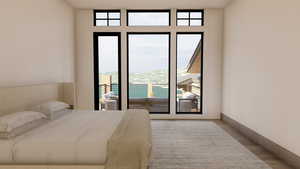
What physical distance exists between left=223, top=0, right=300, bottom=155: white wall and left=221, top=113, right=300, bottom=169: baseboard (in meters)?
0.08

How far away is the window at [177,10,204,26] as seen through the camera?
5.54 meters

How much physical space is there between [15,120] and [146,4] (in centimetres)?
410

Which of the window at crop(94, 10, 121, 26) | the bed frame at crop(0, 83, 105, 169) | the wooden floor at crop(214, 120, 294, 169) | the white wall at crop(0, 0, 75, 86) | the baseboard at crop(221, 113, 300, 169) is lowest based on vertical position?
the wooden floor at crop(214, 120, 294, 169)

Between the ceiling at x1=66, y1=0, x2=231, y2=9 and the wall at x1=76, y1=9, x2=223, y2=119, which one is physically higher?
the ceiling at x1=66, y1=0, x2=231, y2=9

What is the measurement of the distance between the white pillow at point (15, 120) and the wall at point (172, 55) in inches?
123

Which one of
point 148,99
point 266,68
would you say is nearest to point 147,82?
point 148,99

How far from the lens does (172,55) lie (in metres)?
5.55

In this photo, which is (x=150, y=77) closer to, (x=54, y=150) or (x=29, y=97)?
(x=29, y=97)

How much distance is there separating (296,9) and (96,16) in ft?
15.5

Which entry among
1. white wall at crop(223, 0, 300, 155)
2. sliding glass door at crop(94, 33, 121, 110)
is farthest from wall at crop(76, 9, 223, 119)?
white wall at crop(223, 0, 300, 155)

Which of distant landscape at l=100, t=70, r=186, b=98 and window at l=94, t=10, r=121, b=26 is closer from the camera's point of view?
window at l=94, t=10, r=121, b=26

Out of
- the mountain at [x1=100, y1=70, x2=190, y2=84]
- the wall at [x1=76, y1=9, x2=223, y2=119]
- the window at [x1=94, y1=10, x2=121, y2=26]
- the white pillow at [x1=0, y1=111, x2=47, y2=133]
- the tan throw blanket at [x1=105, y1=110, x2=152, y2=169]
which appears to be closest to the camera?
the tan throw blanket at [x1=105, y1=110, x2=152, y2=169]

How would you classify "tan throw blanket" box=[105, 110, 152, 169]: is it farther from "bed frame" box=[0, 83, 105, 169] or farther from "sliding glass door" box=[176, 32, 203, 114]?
"sliding glass door" box=[176, 32, 203, 114]

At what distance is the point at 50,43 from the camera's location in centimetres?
423
